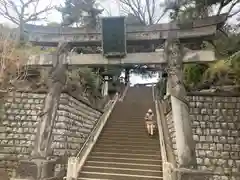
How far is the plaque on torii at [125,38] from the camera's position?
8.36 metres

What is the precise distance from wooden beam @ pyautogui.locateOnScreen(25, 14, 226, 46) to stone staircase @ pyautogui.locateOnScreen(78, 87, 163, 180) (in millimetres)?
4356

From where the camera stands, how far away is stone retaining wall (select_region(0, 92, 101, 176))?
10812 millimetres

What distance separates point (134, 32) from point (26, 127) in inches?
243

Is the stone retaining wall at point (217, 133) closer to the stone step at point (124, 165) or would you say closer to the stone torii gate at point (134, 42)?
the stone step at point (124, 165)

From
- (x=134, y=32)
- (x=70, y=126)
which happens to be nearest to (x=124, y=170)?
(x=70, y=126)

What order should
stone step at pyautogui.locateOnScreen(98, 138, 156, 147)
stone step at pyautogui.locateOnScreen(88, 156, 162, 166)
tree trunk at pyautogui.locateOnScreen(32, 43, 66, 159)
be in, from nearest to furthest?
tree trunk at pyautogui.locateOnScreen(32, 43, 66, 159) < stone step at pyautogui.locateOnScreen(88, 156, 162, 166) < stone step at pyautogui.locateOnScreen(98, 138, 156, 147)

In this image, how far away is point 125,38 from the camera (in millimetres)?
8742

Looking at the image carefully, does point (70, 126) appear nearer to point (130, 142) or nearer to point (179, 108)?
point (130, 142)

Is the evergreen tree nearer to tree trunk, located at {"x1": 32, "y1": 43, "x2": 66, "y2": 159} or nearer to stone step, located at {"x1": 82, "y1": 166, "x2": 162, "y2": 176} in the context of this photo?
tree trunk, located at {"x1": 32, "y1": 43, "x2": 66, "y2": 159}

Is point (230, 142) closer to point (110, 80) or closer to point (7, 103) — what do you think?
point (7, 103)

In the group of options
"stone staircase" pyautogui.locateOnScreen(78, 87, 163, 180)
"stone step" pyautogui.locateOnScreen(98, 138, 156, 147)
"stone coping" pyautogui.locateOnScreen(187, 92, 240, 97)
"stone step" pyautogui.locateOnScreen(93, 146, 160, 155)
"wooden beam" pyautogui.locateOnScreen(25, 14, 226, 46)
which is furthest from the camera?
"stone step" pyautogui.locateOnScreen(98, 138, 156, 147)

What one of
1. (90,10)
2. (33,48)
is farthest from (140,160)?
(90,10)

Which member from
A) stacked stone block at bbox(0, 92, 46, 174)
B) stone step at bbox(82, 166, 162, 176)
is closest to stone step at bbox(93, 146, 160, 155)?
stone step at bbox(82, 166, 162, 176)

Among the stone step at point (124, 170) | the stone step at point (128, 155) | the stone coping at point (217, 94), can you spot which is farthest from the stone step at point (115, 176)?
the stone coping at point (217, 94)
